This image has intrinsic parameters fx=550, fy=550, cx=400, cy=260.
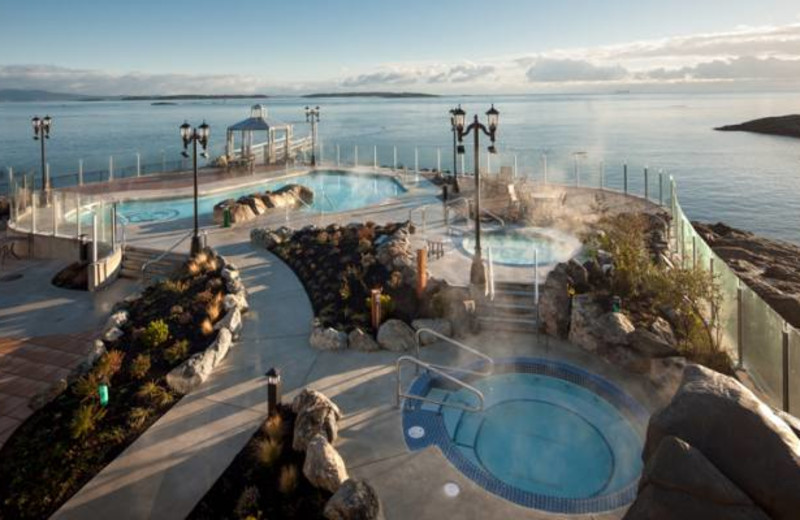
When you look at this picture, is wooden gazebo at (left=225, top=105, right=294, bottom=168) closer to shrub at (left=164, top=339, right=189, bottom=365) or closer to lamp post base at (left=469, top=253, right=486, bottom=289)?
lamp post base at (left=469, top=253, right=486, bottom=289)

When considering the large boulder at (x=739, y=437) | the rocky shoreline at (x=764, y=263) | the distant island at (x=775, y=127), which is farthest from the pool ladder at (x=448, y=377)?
the distant island at (x=775, y=127)

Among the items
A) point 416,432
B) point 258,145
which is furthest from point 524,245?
point 258,145

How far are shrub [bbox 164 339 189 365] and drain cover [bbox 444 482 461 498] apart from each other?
6.83m

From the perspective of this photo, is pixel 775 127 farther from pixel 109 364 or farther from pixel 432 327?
pixel 109 364

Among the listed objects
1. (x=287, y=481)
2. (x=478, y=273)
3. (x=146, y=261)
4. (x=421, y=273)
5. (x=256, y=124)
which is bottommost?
(x=287, y=481)

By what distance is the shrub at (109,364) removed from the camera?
11.4m

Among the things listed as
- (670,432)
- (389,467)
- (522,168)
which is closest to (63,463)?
(389,467)

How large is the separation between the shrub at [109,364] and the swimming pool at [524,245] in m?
11.0

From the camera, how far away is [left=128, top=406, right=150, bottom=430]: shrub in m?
9.86

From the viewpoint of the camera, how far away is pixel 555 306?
43.3 feet

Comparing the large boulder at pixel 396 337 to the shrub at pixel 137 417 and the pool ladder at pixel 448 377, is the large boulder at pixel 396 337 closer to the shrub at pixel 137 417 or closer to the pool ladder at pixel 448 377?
the pool ladder at pixel 448 377

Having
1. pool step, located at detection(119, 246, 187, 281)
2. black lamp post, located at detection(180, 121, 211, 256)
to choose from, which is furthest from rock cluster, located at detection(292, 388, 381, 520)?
pool step, located at detection(119, 246, 187, 281)

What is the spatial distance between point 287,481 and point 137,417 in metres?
3.67

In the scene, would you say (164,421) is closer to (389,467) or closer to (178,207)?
(389,467)
